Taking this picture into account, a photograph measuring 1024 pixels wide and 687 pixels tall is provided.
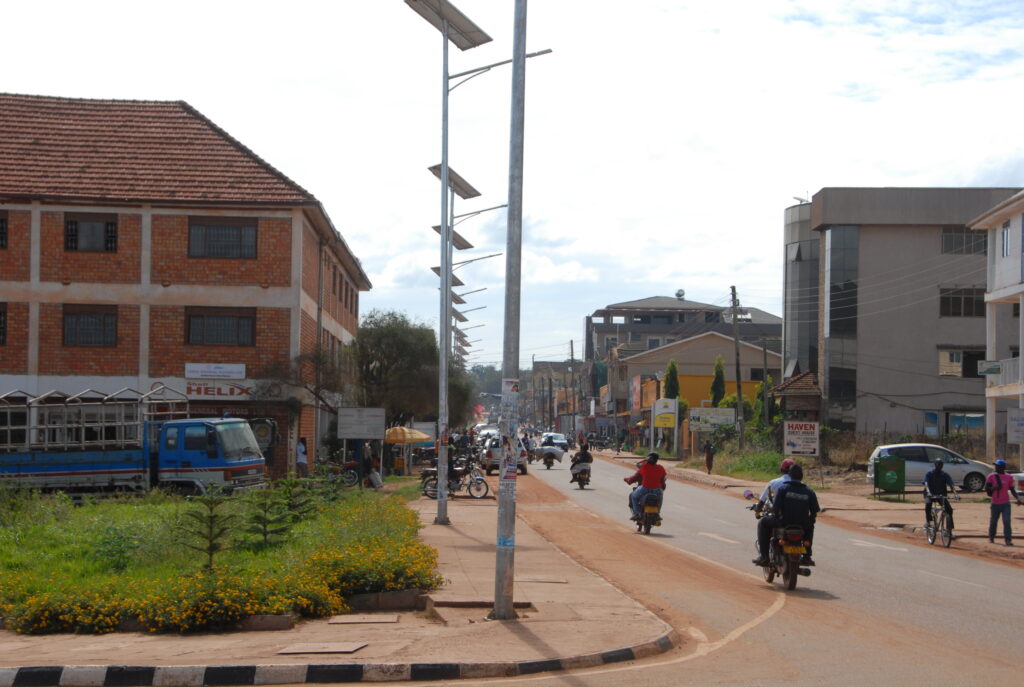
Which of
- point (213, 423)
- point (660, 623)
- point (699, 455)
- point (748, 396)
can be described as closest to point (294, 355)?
point (213, 423)

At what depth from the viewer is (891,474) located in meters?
34.7

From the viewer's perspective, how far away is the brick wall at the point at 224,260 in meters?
35.3

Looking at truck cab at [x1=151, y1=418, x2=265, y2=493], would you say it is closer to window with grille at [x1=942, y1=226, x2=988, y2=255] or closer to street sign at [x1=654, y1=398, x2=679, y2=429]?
window with grille at [x1=942, y1=226, x2=988, y2=255]

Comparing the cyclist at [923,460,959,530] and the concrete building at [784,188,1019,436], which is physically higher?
the concrete building at [784,188,1019,436]

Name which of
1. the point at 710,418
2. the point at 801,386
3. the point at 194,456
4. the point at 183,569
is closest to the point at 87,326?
the point at 194,456

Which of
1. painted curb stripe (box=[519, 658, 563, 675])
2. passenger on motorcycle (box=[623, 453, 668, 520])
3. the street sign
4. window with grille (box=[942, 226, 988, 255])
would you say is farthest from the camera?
the street sign

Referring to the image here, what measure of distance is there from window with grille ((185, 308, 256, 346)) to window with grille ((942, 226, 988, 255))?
124 feet

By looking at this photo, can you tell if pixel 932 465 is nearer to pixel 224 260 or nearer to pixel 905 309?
pixel 905 309

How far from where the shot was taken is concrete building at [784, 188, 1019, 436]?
56.2 m

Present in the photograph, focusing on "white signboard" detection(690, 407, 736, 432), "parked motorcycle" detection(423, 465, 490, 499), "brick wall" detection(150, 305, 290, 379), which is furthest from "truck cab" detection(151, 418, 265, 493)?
"white signboard" detection(690, 407, 736, 432)

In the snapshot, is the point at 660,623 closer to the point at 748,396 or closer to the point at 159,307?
the point at 159,307

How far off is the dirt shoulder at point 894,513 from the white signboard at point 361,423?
43.0 feet

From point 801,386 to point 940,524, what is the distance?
36128 mm

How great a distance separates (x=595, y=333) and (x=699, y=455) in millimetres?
72117
